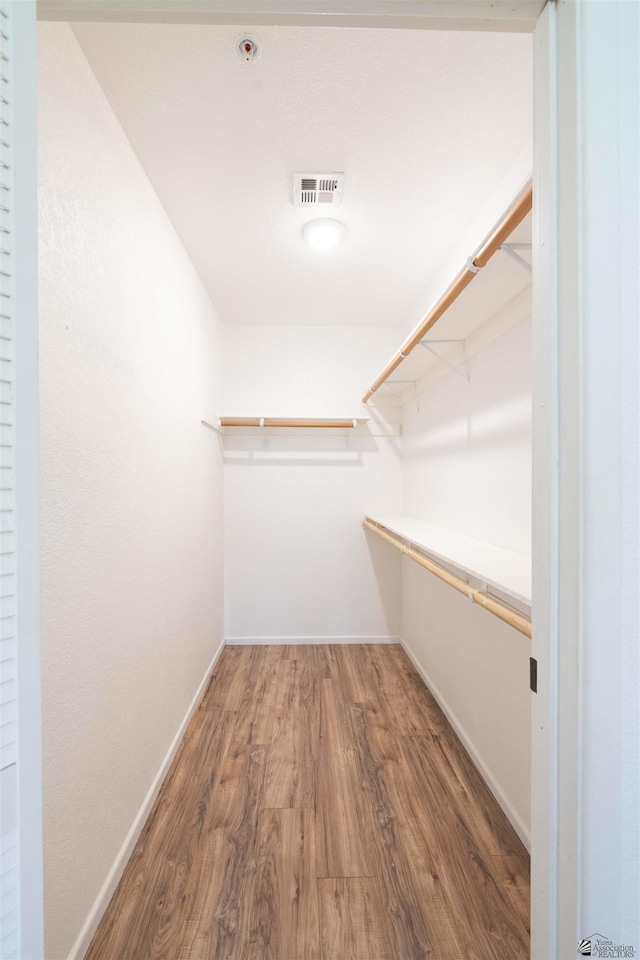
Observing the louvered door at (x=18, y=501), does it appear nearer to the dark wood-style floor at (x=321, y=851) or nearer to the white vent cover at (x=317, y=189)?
the dark wood-style floor at (x=321, y=851)

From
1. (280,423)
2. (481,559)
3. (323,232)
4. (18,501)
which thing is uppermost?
(323,232)

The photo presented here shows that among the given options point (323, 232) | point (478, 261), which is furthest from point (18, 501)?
point (323, 232)

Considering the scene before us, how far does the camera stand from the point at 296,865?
130 cm

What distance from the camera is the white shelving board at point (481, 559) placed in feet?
3.48

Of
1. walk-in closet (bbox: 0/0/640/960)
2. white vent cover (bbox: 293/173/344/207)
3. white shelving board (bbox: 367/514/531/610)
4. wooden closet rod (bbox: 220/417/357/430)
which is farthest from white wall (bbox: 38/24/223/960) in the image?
white shelving board (bbox: 367/514/531/610)

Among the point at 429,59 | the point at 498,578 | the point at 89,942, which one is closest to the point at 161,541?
the point at 89,942

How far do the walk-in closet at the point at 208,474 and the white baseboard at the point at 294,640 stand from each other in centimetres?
55

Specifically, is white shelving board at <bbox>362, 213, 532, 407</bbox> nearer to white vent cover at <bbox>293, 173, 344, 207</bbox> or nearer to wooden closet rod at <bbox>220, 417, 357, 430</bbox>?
wooden closet rod at <bbox>220, 417, 357, 430</bbox>

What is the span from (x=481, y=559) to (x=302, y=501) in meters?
1.88

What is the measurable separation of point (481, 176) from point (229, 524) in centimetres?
254

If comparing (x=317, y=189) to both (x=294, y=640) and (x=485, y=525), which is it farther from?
(x=294, y=640)

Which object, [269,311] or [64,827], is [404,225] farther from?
[64,827]

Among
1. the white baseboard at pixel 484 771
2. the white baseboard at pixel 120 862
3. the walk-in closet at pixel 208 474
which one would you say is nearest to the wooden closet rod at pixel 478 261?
the walk-in closet at pixel 208 474

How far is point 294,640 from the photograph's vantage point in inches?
122
